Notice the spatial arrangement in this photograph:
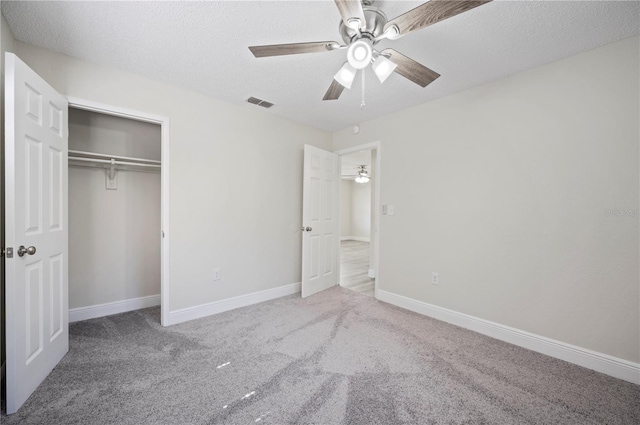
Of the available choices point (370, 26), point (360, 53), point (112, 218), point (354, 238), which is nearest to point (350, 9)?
point (360, 53)

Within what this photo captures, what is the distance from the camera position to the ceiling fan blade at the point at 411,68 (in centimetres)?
168

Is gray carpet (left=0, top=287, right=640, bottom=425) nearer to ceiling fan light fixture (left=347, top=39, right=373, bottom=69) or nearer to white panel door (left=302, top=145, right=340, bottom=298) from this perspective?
white panel door (left=302, top=145, right=340, bottom=298)

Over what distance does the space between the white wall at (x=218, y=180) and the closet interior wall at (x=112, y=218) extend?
2.41 feet

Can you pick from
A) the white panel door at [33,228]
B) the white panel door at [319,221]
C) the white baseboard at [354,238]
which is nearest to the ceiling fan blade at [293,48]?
the white panel door at [33,228]

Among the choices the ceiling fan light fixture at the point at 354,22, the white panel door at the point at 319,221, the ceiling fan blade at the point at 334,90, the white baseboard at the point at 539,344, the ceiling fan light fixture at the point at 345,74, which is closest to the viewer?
the ceiling fan light fixture at the point at 354,22

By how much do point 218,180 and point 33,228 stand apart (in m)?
1.58

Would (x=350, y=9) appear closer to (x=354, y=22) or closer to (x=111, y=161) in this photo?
(x=354, y=22)

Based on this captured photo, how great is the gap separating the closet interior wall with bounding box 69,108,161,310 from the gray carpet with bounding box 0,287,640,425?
450 millimetres

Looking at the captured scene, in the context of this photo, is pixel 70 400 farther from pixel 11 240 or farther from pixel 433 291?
pixel 433 291

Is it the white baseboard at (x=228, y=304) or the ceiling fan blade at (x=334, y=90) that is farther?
the white baseboard at (x=228, y=304)

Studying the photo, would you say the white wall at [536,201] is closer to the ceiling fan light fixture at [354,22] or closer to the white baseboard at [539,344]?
the white baseboard at [539,344]

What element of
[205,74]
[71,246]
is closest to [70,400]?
[71,246]

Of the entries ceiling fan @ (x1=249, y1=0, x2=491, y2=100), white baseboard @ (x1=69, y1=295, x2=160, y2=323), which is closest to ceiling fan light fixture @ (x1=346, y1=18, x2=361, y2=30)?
ceiling fan @ (x1=249, y1=0, x2=491, y2=100)

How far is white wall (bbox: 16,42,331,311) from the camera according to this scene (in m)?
2.42
